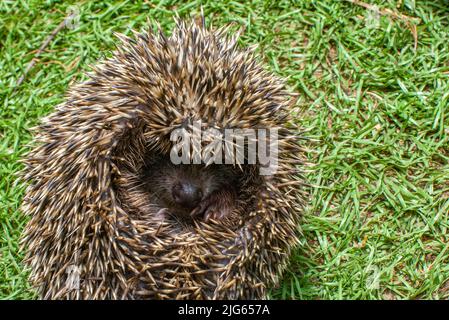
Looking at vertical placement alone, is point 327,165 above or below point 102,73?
below

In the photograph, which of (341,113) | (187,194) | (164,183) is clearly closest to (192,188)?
Answer: (187,194)

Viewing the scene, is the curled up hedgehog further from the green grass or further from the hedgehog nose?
the green grass

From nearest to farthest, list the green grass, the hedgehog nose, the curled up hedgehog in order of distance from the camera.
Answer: the curled up hedgehog < the hedgehog nose < the green grass

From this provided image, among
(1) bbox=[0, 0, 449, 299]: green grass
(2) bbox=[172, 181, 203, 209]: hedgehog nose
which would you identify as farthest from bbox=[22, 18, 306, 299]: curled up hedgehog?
(1) bbox=[0, 0, 449, 299]: green grass

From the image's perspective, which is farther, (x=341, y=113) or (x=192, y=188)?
(x=341, y=113)

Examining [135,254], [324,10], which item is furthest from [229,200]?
[324,10]

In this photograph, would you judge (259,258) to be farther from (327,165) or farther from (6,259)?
(6,259)

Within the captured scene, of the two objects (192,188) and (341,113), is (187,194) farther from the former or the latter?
(341,113)
